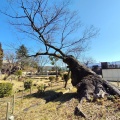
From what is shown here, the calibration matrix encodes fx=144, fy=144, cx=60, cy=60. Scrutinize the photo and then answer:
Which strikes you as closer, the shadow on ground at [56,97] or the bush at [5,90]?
the shadow on ground at [56,97]

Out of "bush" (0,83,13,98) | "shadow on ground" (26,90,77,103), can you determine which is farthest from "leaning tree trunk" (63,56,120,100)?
"bush" (0,83,13,98)

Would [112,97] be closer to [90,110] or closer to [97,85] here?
[97,85]

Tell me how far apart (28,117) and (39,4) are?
722 centimetres

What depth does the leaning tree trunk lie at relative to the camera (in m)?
7.87

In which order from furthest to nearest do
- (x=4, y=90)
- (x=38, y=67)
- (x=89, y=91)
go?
1. (x=38, y=67)
2. (x=4, y=90)
3. (x=89, y=91)

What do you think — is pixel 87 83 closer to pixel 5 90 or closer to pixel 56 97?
pixel 56 97

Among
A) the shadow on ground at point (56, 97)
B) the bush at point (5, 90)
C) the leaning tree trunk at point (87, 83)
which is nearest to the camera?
the leaning tree trunk at point (87, 83)

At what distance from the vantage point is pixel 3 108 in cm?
696

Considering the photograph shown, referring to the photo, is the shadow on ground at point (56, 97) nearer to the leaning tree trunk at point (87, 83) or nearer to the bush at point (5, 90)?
the leaning tree trunk at point (87, 83)

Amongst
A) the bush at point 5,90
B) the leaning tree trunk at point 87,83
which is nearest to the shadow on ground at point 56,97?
the leaning tree trunk at point 87,83

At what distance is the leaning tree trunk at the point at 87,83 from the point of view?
7.87 m

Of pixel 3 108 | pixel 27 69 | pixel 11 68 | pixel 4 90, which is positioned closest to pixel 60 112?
pixel 3 108

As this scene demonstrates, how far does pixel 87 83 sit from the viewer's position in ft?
27.9

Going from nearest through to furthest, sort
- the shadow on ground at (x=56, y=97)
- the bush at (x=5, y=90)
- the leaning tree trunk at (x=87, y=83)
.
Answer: the leaning tree trunk at (x=87, y=83) < the shadow on ground at (x=56, y=97) < the bush at (x=5, y=90)
